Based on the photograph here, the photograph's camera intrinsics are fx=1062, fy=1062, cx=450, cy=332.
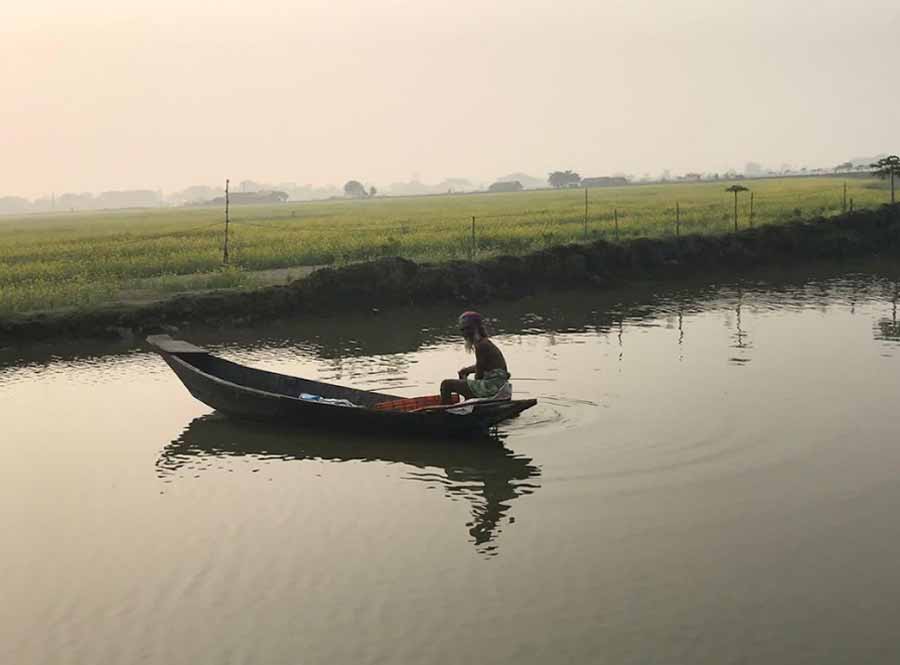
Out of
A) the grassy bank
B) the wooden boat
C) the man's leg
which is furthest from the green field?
the man's leg

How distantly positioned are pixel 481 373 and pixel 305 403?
194 cm

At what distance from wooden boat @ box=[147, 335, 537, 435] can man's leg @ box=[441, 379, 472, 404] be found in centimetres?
49

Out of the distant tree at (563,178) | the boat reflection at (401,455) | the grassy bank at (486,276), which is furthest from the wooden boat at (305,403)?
the distant tree at (563,178)

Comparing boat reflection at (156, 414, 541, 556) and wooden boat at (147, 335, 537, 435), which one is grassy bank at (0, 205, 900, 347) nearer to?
wooden boat at (147, 335, 537, 435)

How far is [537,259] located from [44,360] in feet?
39.1

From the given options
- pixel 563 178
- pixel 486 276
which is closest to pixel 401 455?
pixel 486 276

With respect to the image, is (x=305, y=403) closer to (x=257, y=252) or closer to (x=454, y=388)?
(x=454, y=388)

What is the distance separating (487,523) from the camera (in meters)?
8.96

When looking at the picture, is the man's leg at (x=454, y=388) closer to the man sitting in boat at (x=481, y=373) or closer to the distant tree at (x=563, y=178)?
the man sitting in boat at (x=481, y=373)

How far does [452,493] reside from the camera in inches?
389

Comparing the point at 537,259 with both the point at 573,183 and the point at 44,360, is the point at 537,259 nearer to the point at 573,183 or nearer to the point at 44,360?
the point at 44,360

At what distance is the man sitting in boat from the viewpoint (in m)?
11.4

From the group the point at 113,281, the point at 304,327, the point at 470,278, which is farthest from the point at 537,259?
the point at 113,281

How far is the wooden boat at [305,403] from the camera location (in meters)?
10.9
